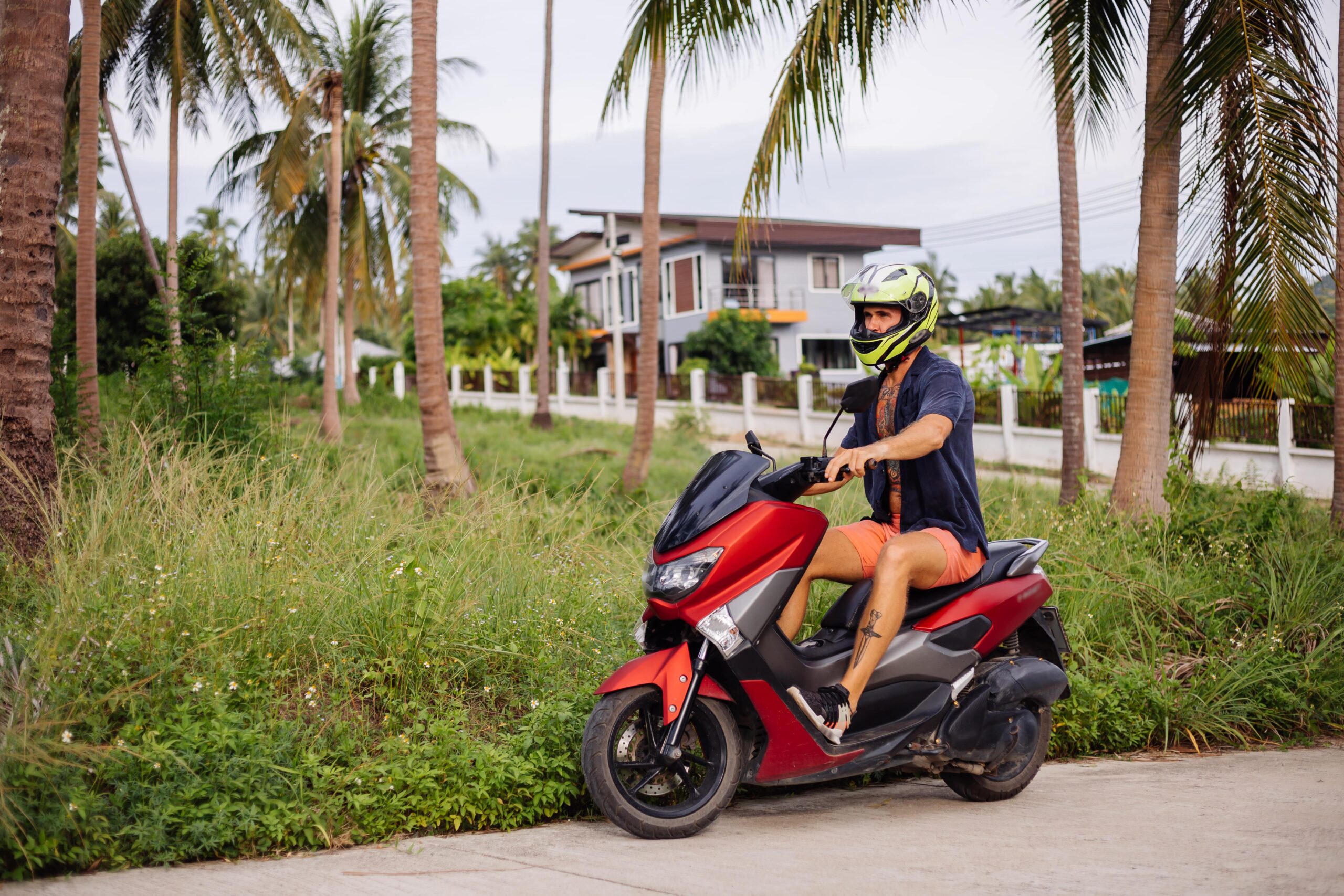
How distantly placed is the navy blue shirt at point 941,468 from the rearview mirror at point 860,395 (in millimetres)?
136

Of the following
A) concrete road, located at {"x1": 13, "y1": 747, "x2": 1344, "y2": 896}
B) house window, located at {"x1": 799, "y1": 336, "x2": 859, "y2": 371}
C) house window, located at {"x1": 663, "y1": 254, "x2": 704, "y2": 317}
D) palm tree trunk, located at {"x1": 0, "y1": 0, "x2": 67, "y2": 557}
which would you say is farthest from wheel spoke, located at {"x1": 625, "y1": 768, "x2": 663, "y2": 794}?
house window, located at {"x1": 799, "y1": 336, "x2": 859, "y2": 371}

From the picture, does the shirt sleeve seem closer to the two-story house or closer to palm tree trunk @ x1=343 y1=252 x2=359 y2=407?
palm tree trunk @ x1=343 y1=252 x2=359 y2=407

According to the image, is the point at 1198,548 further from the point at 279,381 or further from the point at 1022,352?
the point at 1022,352

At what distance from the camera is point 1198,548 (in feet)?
24.5

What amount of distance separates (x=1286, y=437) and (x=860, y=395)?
15.3 m

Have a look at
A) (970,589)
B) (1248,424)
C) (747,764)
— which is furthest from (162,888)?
→ (1248,424)

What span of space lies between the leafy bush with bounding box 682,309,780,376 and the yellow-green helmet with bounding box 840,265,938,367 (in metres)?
31.9

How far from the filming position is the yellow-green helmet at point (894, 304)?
4352 mm

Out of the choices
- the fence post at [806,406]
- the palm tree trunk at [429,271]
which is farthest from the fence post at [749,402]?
the palm tree trunk at [429,271]

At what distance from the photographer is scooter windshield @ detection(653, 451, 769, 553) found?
3.96 meters

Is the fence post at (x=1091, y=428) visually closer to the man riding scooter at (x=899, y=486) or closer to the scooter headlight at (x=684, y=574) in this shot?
the man riding scooter at (x=899, y=486)

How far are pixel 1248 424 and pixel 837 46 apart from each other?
13.0 m

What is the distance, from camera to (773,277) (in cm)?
4109

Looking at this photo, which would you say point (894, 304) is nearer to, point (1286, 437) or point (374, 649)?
point (374, 649)
